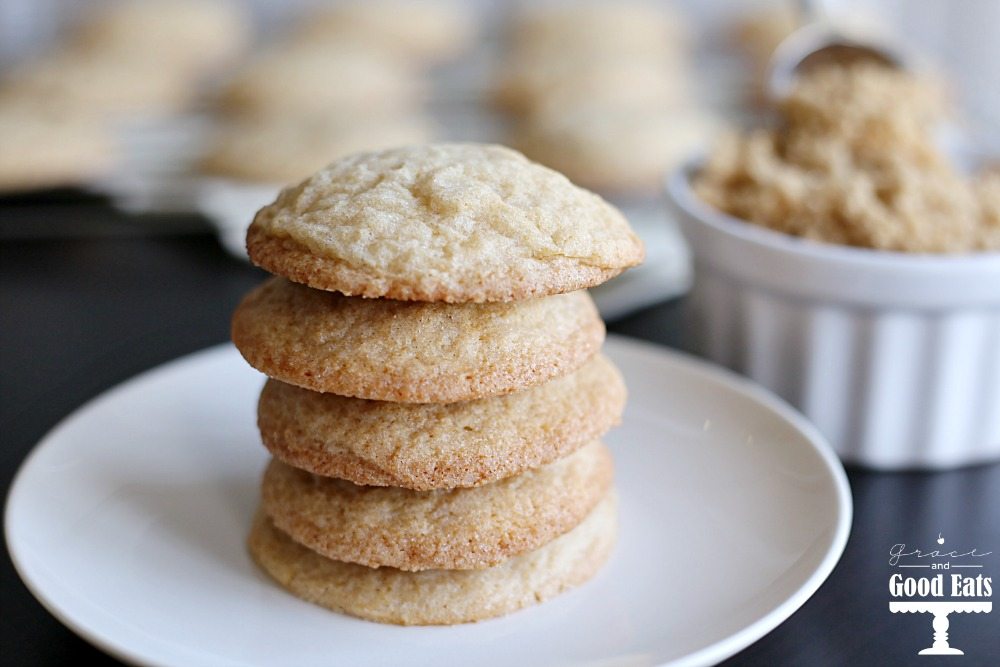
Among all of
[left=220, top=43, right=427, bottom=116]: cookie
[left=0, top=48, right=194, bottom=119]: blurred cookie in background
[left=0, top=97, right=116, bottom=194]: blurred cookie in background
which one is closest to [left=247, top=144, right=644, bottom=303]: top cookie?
[left=0, top=97, right=116, bottom=194]: blurred cookie in background

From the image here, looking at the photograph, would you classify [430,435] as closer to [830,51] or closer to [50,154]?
[830,51]

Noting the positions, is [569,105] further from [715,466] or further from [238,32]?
[715,466]

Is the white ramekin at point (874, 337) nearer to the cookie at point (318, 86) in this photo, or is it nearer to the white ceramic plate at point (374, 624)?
the white ceramic plate at point (374, 624)

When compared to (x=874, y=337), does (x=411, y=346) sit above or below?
above

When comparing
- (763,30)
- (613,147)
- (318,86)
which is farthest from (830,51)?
(763,30)

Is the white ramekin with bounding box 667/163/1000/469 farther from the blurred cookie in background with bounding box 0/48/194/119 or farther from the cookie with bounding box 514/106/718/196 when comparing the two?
the blurred cookie in background with bounding box 0/48/194/119

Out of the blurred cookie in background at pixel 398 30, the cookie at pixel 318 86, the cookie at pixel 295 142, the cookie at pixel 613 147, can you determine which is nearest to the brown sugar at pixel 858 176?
the cookie at pixel 613 147
